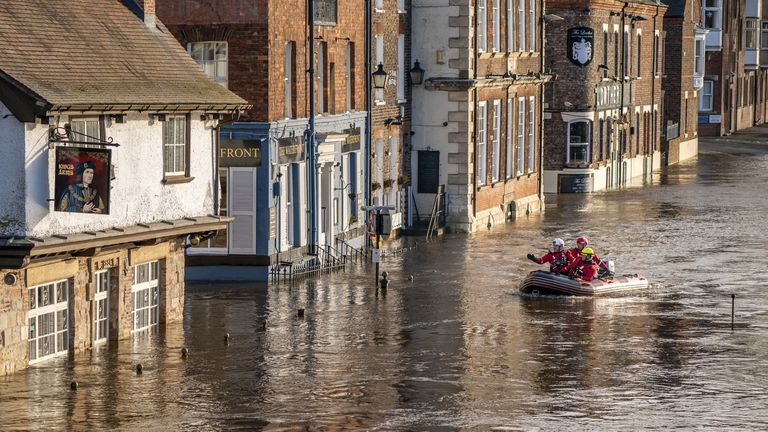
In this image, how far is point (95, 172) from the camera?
29.3 metres

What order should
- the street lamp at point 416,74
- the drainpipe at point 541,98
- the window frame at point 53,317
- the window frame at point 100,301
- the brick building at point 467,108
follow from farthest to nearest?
1. the drainpipe at point 541,98
2. the brick building at point 467,108
3. the street lamp at point 416,74
4. the window frame at point 100,301
5. the window frame at point 53,317

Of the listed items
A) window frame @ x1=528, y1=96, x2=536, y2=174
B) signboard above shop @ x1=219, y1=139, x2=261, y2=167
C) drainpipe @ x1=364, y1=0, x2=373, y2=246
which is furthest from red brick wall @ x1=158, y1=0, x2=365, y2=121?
window frame @ x1=528, y1=96, x2=536, y2=174

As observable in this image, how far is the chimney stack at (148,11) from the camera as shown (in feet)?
116

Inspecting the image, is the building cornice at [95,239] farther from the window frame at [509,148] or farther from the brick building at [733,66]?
the brick building at [733,66]

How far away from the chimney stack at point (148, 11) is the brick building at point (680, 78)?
59.4 metres

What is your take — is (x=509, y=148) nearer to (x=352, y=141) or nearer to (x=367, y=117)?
(x=367, y=117)

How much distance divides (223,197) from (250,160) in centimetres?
116

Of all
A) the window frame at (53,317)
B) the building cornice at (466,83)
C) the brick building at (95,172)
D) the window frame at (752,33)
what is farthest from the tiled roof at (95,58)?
→ the window frame at (752,33)

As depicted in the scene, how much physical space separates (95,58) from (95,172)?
3.63 meters

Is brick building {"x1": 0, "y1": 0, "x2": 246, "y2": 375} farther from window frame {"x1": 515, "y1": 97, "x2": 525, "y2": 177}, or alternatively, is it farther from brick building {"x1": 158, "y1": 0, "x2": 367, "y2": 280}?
window frame {"x1": 515, "y1": 97, "x2": 525, "y2": 177}

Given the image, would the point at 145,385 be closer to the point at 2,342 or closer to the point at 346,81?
the point at 2,342

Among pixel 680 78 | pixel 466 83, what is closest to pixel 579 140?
pixel 466 83

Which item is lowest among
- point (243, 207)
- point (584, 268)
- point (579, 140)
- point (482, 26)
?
point (584, 268)

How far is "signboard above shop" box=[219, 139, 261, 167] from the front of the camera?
1671 inches
